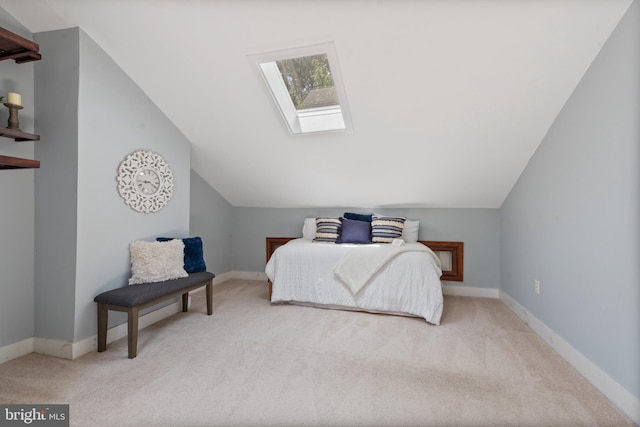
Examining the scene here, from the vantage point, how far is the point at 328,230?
12.8 ft

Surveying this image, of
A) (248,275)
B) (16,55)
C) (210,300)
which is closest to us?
(16,55)

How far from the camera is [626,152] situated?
5.36ft

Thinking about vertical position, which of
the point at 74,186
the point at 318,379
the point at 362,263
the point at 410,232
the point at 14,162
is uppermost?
the point at 14,162

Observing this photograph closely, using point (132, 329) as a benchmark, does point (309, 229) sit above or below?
above

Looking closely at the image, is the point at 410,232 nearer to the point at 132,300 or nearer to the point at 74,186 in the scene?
the point at 132,300

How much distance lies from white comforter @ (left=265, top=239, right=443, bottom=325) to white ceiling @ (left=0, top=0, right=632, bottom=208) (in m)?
0.93

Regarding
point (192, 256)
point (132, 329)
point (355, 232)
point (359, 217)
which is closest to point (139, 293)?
point (132, 329)

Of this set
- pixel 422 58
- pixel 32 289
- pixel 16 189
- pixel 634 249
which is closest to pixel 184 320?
pixel 32 289

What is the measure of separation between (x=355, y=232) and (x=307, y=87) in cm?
171

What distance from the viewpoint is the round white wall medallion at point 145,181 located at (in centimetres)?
256

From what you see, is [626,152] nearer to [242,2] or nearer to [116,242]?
[242,2]

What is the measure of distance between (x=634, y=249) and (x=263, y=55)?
102 inches

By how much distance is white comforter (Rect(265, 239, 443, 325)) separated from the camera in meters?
2.96

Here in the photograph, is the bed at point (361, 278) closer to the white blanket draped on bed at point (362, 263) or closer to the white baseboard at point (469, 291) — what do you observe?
the white blanket draped on bed at point (362, 263)
